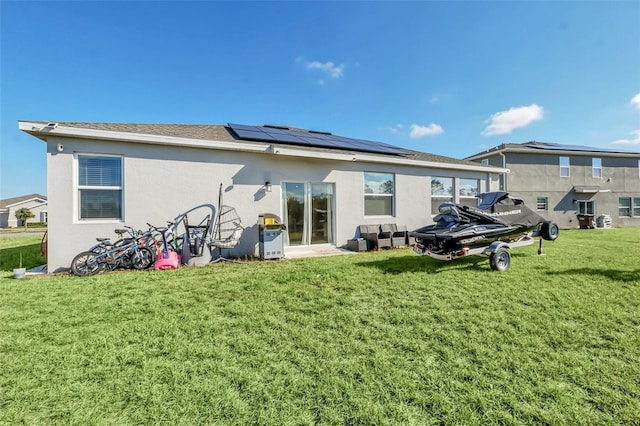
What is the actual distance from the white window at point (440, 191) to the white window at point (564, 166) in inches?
598

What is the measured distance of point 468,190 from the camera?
452 inches

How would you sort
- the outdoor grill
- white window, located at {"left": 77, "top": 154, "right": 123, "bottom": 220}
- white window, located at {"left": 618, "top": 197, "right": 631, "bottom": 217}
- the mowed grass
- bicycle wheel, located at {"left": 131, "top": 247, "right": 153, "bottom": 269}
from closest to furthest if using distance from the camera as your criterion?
1. the mowed grass
2. bicycle wheel, located at {"left": 131, "top": 247, "right": 153, "bottom": 269}
3. white window, located at {"left": 77, "top": 154, "right": 123, "bottom": 220}
4. the outdoor grill
5. white window, located at {"left": 618, "top": 197, "right": 631, "bottom": 217}

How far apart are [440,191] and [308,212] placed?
591 cm

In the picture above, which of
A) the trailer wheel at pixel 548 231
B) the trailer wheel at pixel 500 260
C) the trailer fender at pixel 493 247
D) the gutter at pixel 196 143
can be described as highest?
the gutter at pixel 196 143

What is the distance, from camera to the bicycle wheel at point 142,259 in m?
6.00

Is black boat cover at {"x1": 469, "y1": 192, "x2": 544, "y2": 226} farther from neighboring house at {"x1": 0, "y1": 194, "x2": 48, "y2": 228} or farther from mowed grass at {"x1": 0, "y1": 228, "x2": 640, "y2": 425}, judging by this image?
neighboring house at {"x1": 0, "y1": 194, "x2": 48, "y2": 228}

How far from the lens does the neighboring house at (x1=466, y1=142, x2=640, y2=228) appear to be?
1850cm

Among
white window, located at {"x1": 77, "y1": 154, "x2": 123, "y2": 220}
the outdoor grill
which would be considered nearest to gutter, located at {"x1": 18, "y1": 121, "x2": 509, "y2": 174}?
white window, located at {"x1": 77, "y1": 154, "x2": 123, "y2": 220}

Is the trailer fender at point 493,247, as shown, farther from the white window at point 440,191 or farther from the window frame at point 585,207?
the window frame at point 585,207

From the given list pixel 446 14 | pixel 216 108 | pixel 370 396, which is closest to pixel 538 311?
pixel 370 396

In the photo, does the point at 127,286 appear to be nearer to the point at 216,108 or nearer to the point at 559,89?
the point at 216,108

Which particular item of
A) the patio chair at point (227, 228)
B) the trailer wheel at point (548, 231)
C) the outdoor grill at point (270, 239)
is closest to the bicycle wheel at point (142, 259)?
the patio chair at point (227, 228)

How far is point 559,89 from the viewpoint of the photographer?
11250mm

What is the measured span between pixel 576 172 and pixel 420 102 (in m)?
15.1
